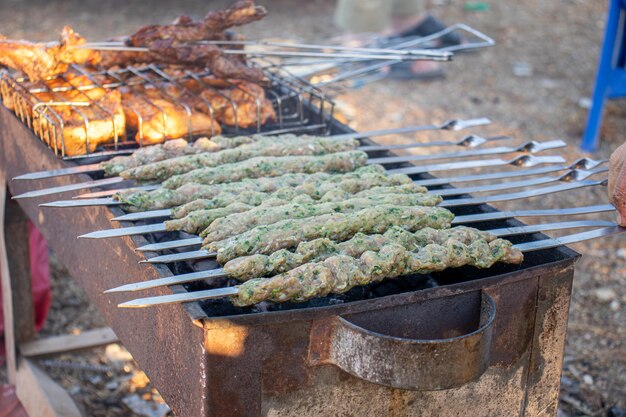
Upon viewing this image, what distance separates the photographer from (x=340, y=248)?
2.57 meters

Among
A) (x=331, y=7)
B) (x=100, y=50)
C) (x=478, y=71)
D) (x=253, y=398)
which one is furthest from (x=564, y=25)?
(x=253, y=398)

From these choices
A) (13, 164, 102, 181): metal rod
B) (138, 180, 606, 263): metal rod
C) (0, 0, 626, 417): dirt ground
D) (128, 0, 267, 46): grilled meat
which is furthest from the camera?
(0, 0, 626, 417): dirt ground

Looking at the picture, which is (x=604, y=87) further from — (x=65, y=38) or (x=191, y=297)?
(x=191, y=297)

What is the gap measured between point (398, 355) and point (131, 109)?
1.91 meters

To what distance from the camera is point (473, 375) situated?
91.7 inches

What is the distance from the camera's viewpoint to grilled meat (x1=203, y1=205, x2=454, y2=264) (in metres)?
2.52

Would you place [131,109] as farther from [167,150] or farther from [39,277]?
[39,277]

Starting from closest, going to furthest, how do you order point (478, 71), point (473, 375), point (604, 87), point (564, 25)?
point (473, 375) → point (604, 87) → point (478, 71) → point (564, 25)

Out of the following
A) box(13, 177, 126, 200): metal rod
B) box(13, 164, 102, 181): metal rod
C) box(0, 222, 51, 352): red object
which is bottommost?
box(0, 222, 51, 352): red object

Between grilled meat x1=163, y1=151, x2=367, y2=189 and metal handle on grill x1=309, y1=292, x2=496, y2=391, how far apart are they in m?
1.03

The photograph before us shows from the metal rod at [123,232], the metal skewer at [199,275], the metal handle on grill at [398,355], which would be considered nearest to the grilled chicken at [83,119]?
the metal rod at [123,232]

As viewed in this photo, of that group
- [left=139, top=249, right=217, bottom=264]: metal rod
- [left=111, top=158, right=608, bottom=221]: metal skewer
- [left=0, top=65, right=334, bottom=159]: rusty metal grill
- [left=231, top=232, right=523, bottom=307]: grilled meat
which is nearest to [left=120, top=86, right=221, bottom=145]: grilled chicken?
[left=0, top=65, right=334, bottom=159]: rusty metal grill

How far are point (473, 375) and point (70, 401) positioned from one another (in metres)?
2.46

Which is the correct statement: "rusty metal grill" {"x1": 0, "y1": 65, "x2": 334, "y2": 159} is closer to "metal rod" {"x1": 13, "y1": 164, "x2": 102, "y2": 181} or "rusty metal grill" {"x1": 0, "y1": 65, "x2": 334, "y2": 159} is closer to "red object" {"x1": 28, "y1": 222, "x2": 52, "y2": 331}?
"metal rod" {"x1": 13, "y1": 164, "x2": 102, "y2": 181}
